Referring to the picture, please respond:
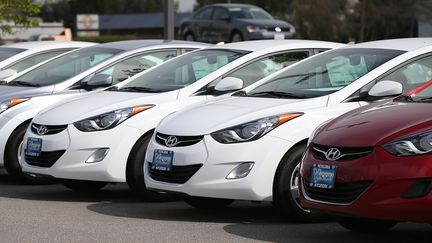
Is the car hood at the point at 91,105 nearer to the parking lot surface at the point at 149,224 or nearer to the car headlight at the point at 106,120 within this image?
the car headlight at the point at 106,120

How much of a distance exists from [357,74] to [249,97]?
101cm

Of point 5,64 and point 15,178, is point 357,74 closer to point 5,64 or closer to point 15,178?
point 15,178

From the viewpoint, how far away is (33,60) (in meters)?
14.9

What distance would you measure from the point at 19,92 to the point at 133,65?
1.38m

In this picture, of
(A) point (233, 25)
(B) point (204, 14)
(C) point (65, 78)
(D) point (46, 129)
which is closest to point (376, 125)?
→ (D) point (46, 129)

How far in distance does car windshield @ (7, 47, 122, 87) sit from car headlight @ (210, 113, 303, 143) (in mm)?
4634

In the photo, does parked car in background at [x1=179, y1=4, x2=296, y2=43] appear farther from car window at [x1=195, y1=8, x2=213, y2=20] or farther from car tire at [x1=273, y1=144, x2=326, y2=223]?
→ car tire at [x1=273, y1=144, x2=326, y2=223]

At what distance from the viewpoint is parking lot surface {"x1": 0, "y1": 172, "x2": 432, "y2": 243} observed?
8.03 meters

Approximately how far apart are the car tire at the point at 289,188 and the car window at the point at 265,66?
2.36 metres

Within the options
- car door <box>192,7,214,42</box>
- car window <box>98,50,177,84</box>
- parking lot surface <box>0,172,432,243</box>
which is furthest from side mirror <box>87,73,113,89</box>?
car door <box>192,7,214,42</box>

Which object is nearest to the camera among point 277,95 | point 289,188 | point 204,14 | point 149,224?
point 289,188

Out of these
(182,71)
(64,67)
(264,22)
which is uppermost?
(182,71)

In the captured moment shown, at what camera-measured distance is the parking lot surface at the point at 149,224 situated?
803 centimetres

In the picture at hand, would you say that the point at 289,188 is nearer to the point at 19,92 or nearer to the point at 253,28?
the point at 19,92
